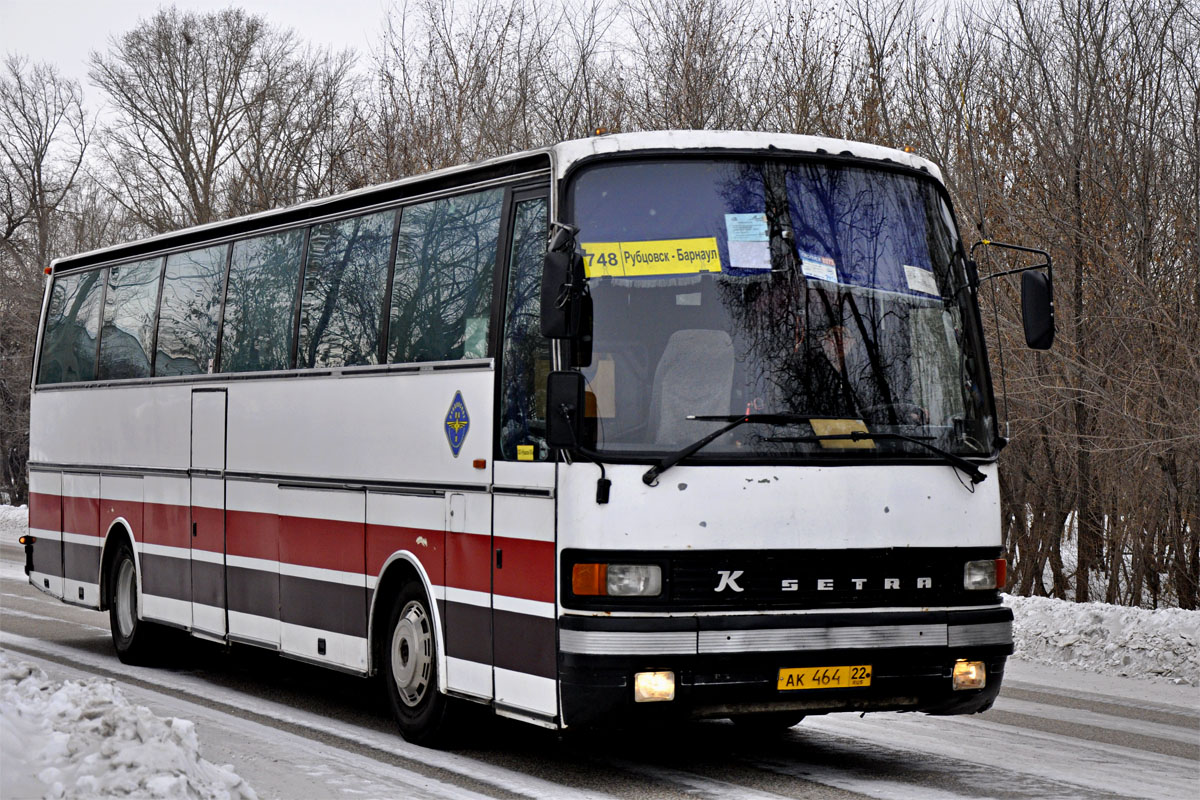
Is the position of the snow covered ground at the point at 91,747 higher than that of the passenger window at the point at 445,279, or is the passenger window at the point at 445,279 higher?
the passenger window at the point at 445,279

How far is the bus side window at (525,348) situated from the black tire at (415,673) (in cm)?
143

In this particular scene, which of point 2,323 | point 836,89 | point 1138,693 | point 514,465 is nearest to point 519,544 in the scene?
point 514,465

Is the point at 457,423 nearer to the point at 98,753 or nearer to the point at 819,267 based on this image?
the point at 819,267

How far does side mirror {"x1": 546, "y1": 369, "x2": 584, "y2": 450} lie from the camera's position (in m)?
7.65

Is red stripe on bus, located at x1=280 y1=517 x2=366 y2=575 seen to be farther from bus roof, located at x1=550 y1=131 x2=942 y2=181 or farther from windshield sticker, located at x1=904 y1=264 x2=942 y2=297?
windshield sticker, located at x1=904 y1=264 x2=942 y2=297

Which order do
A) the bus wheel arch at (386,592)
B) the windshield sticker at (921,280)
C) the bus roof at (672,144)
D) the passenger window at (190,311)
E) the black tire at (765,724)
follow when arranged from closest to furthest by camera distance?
the bus roof at (672,144)
the windshield sticker at (921,280)
the bus wheel arch at (386,592)
the black tire at (765,724)
the passenger window at (190,311)

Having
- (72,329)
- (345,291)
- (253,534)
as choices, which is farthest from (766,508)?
(72,329)

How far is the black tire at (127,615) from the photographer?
532 inches

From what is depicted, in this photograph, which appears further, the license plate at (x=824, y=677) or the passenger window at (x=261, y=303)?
the passenger window at (x=261, y=303)

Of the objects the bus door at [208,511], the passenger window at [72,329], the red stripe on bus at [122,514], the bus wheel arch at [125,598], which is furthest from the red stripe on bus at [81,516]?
the bus door at [208,511]

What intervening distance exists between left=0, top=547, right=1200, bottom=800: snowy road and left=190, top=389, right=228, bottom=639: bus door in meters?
0.55

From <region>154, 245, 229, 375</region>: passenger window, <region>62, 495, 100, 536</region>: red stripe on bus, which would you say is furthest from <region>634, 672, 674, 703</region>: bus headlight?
<region>62, 495, 100, 536</region>: red stripe on bus

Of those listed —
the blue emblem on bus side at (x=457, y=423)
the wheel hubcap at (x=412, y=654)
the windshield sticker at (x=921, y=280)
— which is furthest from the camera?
the wheel hubcap at (x=412, y=654)

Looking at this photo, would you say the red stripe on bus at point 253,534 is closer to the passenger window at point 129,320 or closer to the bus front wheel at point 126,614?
the bus front wheel at point 126,614
